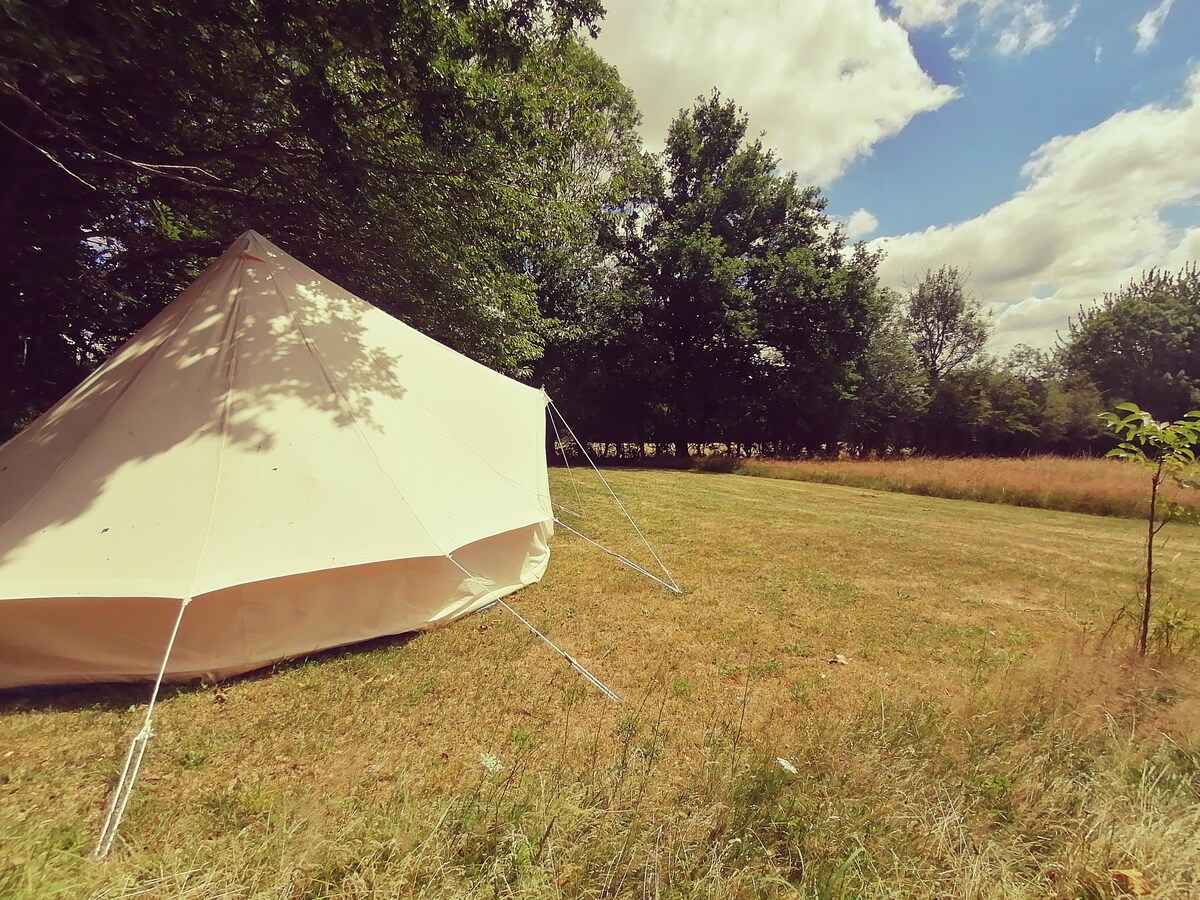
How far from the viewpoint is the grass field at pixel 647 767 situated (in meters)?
1.62

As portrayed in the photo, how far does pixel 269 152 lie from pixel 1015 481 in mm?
15884

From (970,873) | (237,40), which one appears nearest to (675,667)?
(970,873)

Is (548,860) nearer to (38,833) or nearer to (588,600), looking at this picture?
(38,833)

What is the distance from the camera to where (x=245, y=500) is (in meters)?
2.99

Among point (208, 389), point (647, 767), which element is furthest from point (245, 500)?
point (647, 767)

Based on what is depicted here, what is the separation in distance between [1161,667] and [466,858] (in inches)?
156

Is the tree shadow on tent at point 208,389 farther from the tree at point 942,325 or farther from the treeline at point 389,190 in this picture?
the tree at point 942,325

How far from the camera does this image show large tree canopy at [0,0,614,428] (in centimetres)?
403

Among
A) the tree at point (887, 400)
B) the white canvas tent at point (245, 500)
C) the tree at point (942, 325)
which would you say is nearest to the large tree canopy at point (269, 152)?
the white canvas tent at point (245, 500)

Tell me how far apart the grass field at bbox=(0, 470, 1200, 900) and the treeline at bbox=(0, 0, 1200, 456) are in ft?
13.3

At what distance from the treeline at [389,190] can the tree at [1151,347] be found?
10586mm

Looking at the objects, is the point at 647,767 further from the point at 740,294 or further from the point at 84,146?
the point at 740,294

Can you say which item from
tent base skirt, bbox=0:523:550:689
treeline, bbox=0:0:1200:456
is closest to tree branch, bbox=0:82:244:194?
treeline, bbox=0:0:1200:456

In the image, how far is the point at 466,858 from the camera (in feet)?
5.39
